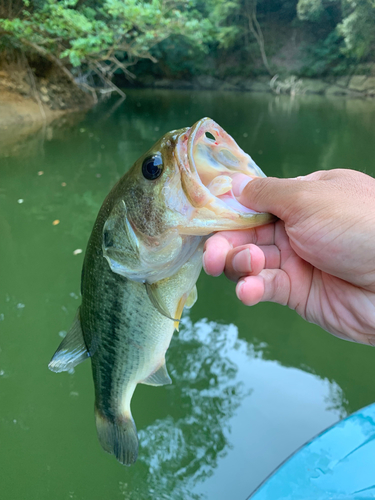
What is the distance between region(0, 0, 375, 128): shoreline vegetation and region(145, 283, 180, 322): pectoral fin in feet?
32.8

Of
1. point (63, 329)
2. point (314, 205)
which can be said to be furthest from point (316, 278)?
point (63, 329)

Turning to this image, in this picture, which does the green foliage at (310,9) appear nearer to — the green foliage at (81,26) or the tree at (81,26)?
the tree at (81,26)

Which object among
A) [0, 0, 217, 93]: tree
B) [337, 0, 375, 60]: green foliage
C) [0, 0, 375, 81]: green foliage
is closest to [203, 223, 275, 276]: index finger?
[0, 0, 217, 93]: tree

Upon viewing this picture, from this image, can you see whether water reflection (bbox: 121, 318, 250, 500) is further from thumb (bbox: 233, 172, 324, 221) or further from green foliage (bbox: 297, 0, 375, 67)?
green foliage (bbox: 297, 0, 375, 67)

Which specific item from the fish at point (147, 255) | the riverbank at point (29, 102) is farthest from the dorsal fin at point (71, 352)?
the riverbank at point (29, 102)

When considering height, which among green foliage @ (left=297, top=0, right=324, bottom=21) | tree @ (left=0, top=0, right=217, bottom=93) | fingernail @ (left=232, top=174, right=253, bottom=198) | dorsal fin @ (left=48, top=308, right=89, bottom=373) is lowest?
dorsal fin @ (left=48, top=308, right=89, bottom=373)

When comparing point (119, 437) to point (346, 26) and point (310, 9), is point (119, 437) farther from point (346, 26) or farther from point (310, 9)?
point (310, 9)

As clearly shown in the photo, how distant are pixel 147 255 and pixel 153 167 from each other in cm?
32

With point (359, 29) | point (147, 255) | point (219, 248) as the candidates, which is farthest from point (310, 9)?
point (147, 255)

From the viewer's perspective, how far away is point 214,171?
4.56 feet

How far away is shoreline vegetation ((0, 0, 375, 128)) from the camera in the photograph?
10531 mm

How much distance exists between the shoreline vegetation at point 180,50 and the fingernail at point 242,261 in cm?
1008

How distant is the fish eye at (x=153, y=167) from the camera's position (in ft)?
4.14

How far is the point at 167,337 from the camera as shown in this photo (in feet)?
5.11
